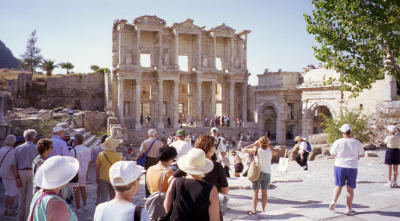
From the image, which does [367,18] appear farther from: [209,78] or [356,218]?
[209,78]

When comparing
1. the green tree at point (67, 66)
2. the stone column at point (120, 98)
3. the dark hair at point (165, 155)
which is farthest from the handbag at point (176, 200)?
the green tree at point (67, 66)

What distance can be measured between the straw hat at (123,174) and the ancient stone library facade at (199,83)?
28.1 meters

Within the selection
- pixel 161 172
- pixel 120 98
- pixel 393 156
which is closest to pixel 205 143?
pixel 161 172

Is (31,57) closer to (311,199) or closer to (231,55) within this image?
(231,55)

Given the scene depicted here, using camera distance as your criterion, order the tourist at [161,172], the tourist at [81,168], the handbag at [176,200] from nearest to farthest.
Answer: the handbag at [176,200] < the tourist at [161,172] < the tourist at [81,168]

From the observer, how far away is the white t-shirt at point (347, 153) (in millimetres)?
6355

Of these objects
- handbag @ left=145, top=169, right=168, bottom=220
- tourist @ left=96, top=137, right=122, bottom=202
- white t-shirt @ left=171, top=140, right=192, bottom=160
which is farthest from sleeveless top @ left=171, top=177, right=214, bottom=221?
tourist @ left=96, top=137, right=122, bottom=202

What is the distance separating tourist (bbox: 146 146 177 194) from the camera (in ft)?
14.5

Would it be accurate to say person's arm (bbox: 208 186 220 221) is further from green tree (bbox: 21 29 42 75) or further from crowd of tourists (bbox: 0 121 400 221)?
green tree (bbox: 21 29 42 75)

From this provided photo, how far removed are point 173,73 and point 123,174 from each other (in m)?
30.8

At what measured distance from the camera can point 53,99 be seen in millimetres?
35969

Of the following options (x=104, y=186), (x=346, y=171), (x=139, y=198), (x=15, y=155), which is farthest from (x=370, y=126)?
(x=15, y=155)

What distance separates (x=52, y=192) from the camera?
3.05 metres

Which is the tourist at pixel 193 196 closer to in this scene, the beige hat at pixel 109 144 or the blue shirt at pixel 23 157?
the beige hat at pixel 109 144
